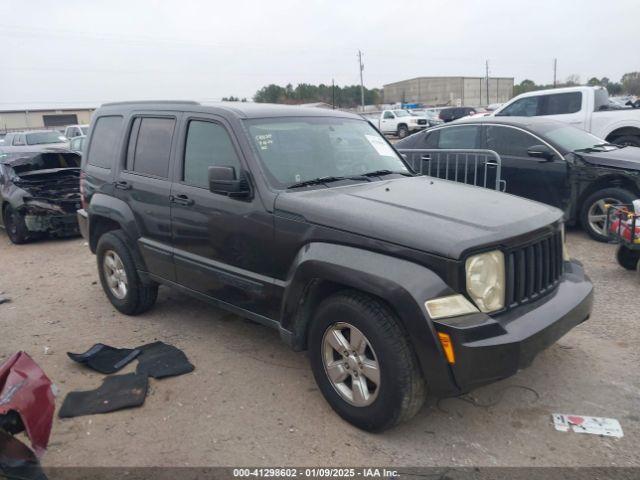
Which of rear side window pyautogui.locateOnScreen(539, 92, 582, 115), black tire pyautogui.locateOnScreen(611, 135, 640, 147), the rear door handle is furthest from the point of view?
rear side window pyautogui.locateOnScreen(539, 92, 582, 115)

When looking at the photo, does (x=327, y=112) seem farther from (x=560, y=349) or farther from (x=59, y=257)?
(x=59, y=257)

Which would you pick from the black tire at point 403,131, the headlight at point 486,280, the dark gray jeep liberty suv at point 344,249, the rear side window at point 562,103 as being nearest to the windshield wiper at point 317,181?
the dark gray jeep liberty suv at point 344,249

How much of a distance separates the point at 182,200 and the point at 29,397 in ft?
6.96

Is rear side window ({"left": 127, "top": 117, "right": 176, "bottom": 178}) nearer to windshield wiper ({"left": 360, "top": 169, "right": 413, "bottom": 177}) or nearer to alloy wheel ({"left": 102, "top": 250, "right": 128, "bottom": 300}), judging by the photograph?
alloy wheel ({"left": 102, "top": 250, "right": 128, "bottom": 300})

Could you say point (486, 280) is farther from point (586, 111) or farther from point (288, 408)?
point (586, 111)

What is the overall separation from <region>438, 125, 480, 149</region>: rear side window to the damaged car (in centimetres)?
605

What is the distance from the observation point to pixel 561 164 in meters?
7.30

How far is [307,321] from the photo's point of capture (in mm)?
3549

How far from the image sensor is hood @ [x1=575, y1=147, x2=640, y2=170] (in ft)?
22.7

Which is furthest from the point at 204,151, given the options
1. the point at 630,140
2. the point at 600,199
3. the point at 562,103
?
the point at 562,103

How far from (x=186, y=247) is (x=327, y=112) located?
1653 millimetres

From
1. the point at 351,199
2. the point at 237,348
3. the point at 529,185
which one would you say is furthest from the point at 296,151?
the point at 529,185

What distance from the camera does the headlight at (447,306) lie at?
2816 mm

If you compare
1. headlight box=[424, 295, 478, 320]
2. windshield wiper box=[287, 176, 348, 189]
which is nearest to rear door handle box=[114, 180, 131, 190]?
windshield wiper box=[287, 176, 348, 189]
